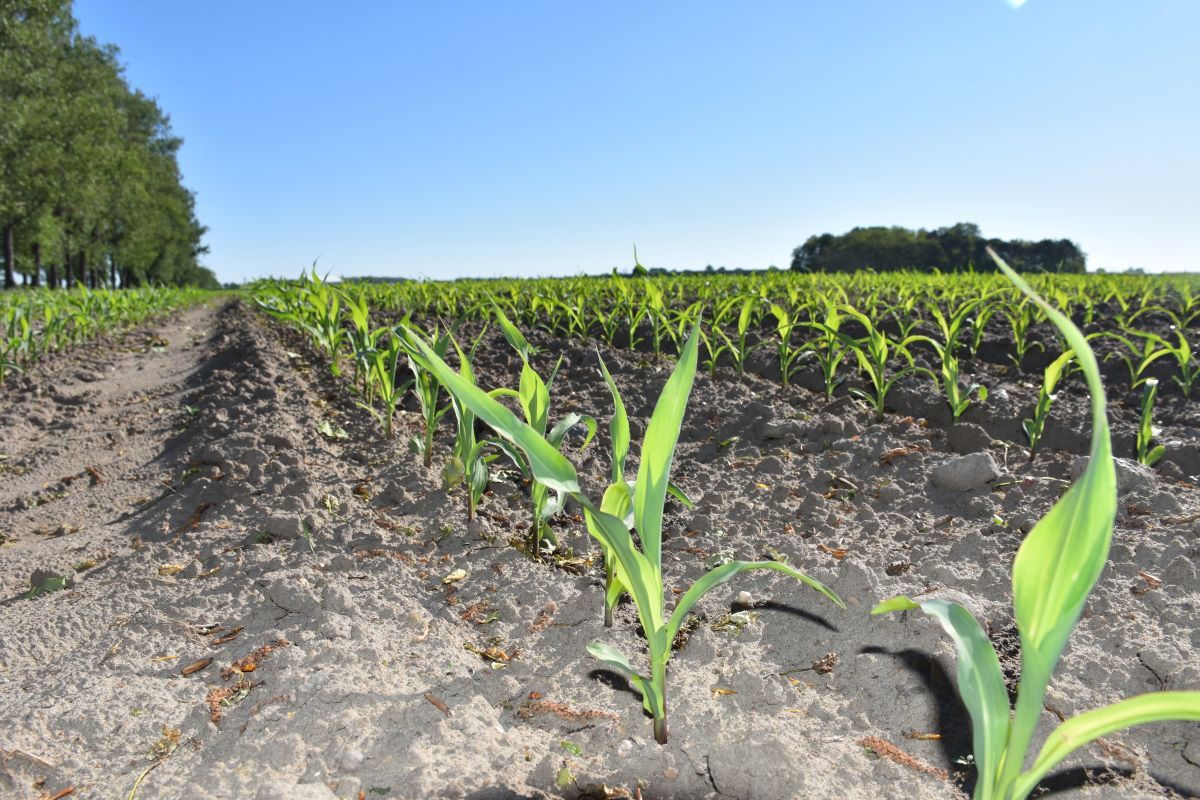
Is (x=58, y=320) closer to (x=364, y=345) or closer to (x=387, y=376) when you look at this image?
(x=364, y=345)

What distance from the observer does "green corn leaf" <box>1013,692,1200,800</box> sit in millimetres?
713

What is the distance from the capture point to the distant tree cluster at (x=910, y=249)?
32688mm

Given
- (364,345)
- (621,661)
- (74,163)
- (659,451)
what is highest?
(74,163)

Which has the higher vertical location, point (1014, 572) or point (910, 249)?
point (910, 249)

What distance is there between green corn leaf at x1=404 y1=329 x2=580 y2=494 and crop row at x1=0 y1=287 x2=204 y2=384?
475cm

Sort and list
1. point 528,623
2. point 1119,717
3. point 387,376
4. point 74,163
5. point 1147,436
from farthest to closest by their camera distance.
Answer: point 74,163 < point 387,376 < point 1147,436 < point 528,623 < point 1119,717

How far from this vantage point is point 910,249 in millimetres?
38594

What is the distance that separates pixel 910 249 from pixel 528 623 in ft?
136

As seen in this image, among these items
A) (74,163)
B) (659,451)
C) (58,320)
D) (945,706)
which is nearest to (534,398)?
(659,451)

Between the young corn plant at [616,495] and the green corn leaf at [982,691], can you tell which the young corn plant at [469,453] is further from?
the green corn leaf at [982,691]

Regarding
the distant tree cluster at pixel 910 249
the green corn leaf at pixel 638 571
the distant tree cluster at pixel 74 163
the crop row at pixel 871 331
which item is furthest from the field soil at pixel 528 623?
the distant tree cluster at pixel 910 249

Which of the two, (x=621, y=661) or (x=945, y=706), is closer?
(x=621, y=661)

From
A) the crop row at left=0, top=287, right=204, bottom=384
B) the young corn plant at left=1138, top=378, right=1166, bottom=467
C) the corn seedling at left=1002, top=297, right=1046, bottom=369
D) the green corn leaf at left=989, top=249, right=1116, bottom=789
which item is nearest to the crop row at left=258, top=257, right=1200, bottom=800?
the green corn leaf at left=989, top=249, right=1116, bottom=789

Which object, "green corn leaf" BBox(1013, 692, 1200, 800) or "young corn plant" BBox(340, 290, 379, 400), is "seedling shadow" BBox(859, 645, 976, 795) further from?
"young corn plant" BBox(340, 290, 379, 400)
